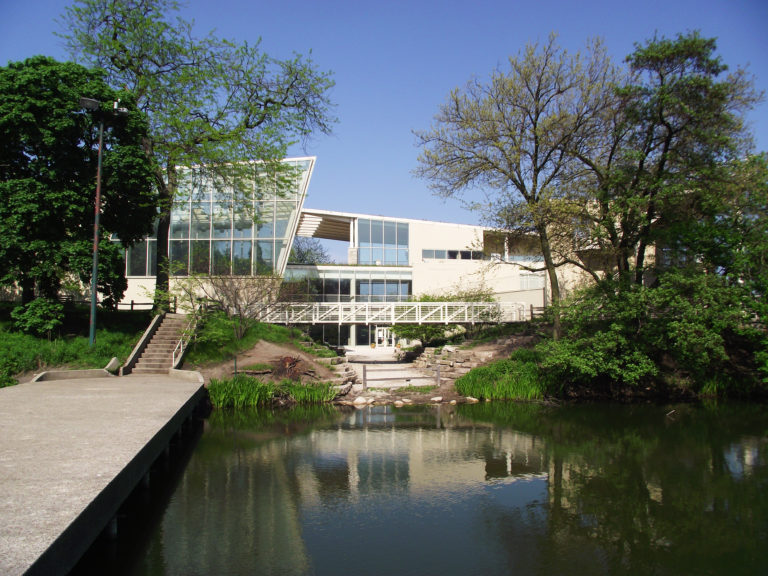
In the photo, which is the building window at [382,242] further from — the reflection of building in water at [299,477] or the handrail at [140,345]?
the reflection of building in water at [299,477]

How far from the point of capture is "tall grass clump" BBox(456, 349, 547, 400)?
2086 centimetres

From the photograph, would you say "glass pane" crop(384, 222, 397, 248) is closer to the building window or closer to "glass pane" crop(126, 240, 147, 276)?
the building window

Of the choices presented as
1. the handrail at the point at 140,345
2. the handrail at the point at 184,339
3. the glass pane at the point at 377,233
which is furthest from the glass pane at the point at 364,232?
the handrail at the point at 184,339

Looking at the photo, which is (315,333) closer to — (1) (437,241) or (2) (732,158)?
(1) (437,241)

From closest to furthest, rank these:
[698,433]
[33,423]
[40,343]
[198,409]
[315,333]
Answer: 1. [33,423]
2. [698,433]
3. [198,409]
4. [40,343]
5. [315,333]

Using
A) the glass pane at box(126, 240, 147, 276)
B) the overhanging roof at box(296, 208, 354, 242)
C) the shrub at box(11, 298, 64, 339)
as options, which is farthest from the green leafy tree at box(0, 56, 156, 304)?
the overhanging roof at box(296, 208, 354, 242)

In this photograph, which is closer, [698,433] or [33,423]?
[33,423]

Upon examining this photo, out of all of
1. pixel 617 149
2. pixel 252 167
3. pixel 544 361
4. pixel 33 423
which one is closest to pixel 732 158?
pixel 617 149

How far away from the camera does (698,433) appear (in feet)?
49.0

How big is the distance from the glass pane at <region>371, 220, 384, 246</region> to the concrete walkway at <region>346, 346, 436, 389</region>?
8.61 meters

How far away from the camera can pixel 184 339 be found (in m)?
21.2

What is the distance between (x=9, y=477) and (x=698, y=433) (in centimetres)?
1540

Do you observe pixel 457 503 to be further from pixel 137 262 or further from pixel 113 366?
pixel 137 262

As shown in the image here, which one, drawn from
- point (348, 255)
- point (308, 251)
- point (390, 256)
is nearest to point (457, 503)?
point (348, 255)
